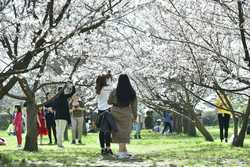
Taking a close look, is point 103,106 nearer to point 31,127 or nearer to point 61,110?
point 31,127

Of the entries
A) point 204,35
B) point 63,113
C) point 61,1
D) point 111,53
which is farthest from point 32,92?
point 111,53

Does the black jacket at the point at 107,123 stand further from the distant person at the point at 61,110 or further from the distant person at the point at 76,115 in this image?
the distant person at the point at 76,115

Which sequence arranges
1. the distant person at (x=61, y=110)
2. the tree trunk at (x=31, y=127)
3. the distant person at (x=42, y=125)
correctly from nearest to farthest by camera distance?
the tree trunk at (x=31, y=127) < the distant person at (x=61, y=110) < the distant person at (x=42, y=125)

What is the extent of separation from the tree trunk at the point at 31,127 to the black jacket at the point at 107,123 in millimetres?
2876

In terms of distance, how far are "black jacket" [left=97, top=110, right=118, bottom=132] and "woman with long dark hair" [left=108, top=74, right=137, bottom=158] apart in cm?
7

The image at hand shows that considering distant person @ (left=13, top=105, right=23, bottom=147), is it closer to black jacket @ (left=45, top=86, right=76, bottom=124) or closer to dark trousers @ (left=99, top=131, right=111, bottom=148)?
black jacket @ (left=45, top=86, right=76, bottom=124)

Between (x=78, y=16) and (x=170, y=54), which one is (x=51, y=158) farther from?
(x=170, y=54)

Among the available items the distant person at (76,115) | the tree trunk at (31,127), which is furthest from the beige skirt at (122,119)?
the distant person at (76,115)

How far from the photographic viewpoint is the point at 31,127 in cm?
1355

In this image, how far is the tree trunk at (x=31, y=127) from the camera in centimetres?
1356

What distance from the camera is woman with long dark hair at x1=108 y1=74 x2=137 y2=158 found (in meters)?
10.8

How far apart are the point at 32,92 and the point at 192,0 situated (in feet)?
14.2

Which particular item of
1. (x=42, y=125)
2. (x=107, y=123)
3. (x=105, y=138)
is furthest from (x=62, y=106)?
(x=107, y=123)

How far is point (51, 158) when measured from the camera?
11273 millimetres
